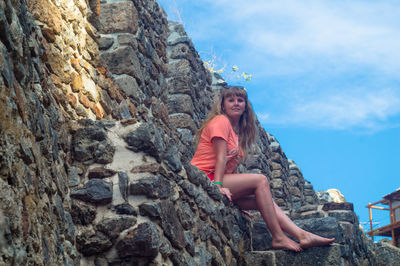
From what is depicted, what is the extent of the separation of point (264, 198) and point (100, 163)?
1.74m

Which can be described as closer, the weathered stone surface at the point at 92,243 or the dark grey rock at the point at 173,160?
the weathered stone surface at the point at 92,243

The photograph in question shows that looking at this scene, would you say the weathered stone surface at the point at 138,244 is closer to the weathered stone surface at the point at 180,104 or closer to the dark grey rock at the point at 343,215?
the dark grey rock at the point at 343,215

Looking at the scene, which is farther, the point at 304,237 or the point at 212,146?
the point at 212,146

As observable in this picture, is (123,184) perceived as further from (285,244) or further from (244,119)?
(244,119)

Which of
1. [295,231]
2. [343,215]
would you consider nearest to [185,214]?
[295,231]

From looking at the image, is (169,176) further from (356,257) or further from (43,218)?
(356,257)

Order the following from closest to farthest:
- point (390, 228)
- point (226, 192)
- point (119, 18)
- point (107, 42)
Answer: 1. point (226, 192)
2. point (107, 42)
3. point (119, 18)
4. point (390, 228)

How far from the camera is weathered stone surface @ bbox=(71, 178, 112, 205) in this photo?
8.34 feet

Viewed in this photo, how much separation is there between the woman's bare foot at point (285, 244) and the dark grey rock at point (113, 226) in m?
1.91

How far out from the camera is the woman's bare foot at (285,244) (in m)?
4.09

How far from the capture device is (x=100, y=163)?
106 inches

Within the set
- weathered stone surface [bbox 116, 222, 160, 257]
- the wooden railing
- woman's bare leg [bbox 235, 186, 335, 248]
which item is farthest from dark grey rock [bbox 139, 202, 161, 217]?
the wooden railing

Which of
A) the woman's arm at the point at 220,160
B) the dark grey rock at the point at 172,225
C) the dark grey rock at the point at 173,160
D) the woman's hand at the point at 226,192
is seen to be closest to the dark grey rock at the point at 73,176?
the dark grey rock at the point at 172,225

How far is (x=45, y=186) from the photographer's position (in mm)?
1986
